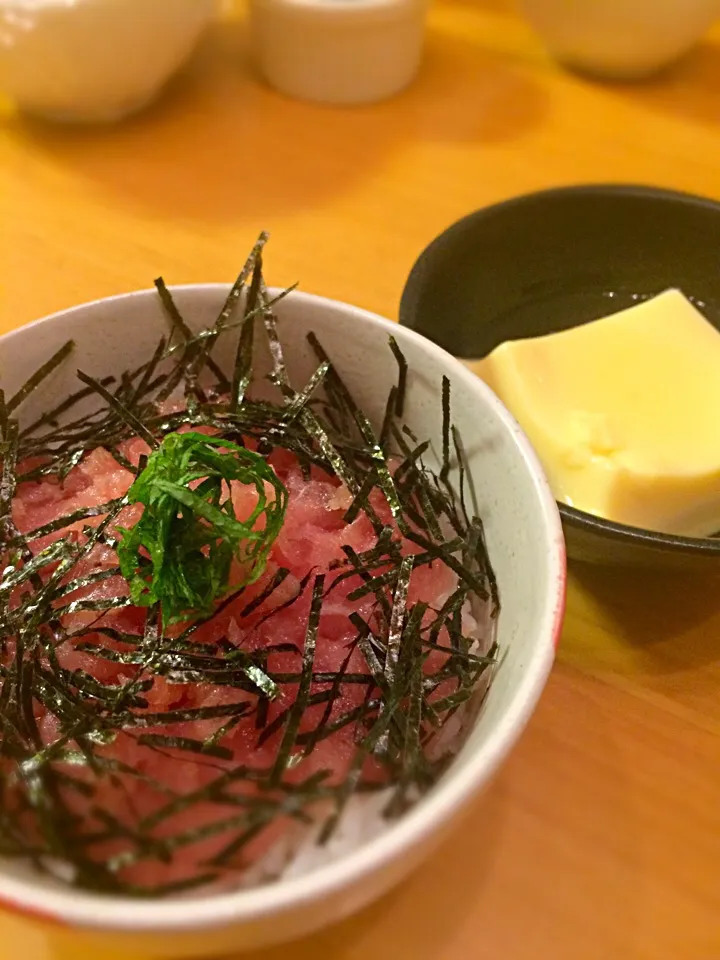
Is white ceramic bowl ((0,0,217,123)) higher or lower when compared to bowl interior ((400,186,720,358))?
higher

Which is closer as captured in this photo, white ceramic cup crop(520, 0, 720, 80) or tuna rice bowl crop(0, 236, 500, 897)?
tuna rice bowl crop(0, 236, 500, 897)

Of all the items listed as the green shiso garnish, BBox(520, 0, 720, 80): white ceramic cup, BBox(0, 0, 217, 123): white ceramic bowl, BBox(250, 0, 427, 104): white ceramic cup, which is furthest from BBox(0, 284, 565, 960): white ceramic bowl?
BBox(520, 0, 720, 80): white ceramic cup

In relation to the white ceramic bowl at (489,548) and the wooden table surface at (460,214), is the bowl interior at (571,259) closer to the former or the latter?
the wooden table surface at (460,214)

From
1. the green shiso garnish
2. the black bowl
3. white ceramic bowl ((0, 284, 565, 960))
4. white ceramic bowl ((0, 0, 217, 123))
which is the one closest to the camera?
white ceramic bowl ((0, 284, 565, 960))

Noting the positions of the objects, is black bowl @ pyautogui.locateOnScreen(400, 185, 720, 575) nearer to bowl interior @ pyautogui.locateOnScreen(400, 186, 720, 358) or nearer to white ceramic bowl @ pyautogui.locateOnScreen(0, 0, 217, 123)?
bowl interior @ pyautogui.locateOnScreen(400, 186, 720, 358)

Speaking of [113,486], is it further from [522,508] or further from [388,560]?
[522,508]

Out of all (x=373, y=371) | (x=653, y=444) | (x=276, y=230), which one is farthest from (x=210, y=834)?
(x=276, y=230)

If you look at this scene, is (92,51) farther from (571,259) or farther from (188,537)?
(188,537)
